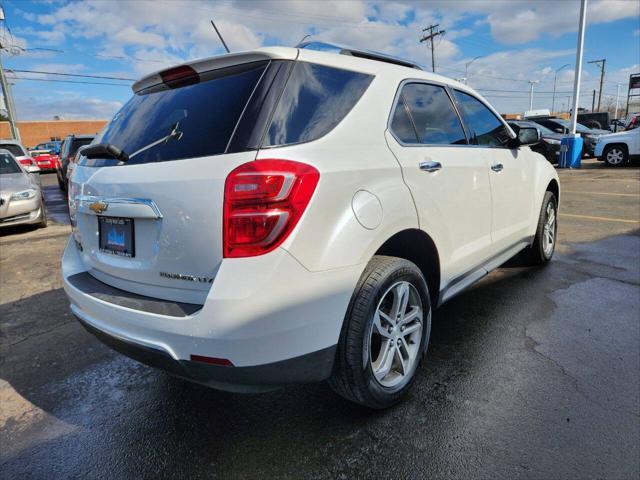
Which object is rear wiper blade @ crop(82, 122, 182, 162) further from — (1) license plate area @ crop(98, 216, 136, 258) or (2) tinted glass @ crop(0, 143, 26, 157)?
(2) tinted glass @ crop(0, 143, 26, 157)

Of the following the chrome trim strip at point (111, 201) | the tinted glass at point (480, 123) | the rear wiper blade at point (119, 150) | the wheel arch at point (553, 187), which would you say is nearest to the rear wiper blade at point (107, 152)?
the rear wiper blade at point (119, 150)

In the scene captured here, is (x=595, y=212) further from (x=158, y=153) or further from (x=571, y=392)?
(x=158, y=153)

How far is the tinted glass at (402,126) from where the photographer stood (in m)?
2.38

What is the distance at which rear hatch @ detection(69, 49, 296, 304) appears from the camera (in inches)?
70.1

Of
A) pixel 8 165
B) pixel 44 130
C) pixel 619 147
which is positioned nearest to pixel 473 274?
pixel 8 165

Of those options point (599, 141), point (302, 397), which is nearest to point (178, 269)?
point (302, 397)

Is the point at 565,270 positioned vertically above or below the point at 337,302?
below

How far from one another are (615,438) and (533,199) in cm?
248

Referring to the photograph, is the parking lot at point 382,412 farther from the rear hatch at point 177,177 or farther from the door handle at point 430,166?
the door handle at point 430,166

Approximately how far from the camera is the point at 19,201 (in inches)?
285

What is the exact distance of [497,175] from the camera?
3.32m

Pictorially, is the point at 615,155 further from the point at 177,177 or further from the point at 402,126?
the point at 177,177

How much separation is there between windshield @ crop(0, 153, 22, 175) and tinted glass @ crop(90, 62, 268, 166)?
24.4ft

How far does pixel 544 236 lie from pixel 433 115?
97.2 inches
